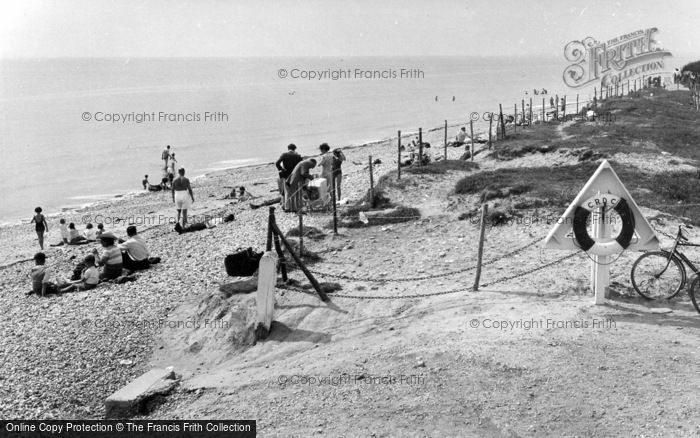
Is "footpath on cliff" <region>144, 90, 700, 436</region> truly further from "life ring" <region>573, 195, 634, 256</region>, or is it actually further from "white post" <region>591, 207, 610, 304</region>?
"life ring" <region>573, 195, 634, 256</region>

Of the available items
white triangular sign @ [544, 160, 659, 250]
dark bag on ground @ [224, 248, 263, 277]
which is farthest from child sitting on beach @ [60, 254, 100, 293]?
white triangular sign @ [544, 160, 659, 250]

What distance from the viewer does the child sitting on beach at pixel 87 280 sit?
12.6 metres

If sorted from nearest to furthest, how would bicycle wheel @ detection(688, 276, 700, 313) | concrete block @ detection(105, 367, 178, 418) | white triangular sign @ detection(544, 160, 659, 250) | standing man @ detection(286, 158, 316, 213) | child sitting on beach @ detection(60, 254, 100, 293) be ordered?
concrete block @ detection(105, 367, 178, 418) → bicycle wheel @ detection(688, 276, 700, 313) → white triangular sign @ detection(544, 160, 659, 250) → child sitting on beach @ detection(60, 254, 100, 293) → standing man @ detection(286, 158, 316, 213)

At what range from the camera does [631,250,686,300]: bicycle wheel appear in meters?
8.76

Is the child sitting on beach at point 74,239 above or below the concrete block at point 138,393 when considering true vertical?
above

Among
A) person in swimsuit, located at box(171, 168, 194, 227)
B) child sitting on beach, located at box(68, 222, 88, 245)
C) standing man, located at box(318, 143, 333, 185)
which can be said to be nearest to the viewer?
standing man, located at box(318, 143, 333, 185)

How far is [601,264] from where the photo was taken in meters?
8.63

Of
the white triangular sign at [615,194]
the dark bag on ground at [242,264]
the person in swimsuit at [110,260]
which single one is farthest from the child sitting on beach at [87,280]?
the white triangular sign at [615,194]

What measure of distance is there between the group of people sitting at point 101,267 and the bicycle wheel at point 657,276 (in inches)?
350

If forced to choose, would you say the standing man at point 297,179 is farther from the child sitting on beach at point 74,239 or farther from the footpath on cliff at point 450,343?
the child sitting on beach at point 74,239

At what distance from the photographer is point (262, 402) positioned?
7223mm

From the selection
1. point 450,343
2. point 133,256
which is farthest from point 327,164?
point 450,343

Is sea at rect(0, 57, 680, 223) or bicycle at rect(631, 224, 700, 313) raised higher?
sea at rect(0, 57, 680, 223)

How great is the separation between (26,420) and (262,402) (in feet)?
9.56
